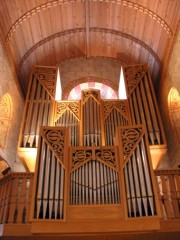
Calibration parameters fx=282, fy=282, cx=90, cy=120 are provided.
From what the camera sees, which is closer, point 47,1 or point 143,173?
point 143,173

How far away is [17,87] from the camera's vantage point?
8992mm

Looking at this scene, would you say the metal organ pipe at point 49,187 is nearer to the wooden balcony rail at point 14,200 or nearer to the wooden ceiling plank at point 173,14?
the wooden balcony rail at point 14,200

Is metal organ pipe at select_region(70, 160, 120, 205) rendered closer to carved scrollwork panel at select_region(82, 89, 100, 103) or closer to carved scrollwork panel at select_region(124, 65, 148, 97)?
carved scrollwork panel at select_region(82, 89, 100, 103)

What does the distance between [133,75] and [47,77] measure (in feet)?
9.19

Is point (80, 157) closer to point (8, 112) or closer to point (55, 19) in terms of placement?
point (8, 112)

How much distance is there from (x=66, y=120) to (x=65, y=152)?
7.54 feet

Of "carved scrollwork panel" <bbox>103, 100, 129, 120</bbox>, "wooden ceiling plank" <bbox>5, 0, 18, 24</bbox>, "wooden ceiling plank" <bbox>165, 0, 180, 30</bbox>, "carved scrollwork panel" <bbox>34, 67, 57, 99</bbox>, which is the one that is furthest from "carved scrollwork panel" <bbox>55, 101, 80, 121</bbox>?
"wooden ceiling plank" <bbox>165, 0, 180, 30</bbox>

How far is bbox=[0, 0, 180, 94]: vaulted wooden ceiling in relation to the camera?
7.92 m

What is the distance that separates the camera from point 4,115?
8.27 metres

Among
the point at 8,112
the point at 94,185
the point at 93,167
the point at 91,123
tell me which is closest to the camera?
the point at 94,185

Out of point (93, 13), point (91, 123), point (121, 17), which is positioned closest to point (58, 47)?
point (93, 13)

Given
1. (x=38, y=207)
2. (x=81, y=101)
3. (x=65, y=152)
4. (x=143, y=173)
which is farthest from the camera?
(x=81, y=101)

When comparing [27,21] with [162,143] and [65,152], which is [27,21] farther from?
[162,143]

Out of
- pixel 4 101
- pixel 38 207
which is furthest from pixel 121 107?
pixel 38 207
